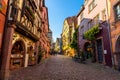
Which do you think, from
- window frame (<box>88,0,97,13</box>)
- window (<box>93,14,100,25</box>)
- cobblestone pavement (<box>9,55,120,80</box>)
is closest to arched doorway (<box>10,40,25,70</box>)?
cobblestone pavement (<box>9,55,120,80</box>)

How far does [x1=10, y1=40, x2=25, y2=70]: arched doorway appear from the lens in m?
9.35

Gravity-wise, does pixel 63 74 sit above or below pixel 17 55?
below

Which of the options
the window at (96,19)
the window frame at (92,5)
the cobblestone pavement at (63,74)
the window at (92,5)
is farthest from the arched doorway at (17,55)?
the window at (92,5)

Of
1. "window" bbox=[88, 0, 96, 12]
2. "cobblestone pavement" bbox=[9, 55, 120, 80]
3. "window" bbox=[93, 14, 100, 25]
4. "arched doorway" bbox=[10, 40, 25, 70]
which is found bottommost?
"cobblestone pavement" bbox=[9, 55, 120, 80]

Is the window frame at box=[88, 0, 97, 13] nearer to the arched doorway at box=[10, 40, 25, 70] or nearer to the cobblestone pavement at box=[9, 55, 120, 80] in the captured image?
the cobblestone pavement at box=[9, 55, 120, 80]

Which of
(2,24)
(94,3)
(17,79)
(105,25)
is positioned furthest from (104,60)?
(2,24)

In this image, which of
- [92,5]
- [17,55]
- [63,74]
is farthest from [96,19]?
[17,55]

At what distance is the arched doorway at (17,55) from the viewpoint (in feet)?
30.7

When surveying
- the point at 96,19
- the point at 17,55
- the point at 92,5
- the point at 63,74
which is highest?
the point at 92,5

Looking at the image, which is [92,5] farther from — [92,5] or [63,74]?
[63,74]

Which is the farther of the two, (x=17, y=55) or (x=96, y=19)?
(x=96, y=19)

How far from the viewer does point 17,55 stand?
9945 mm

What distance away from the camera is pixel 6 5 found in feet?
22.8

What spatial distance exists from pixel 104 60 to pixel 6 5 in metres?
10.4
